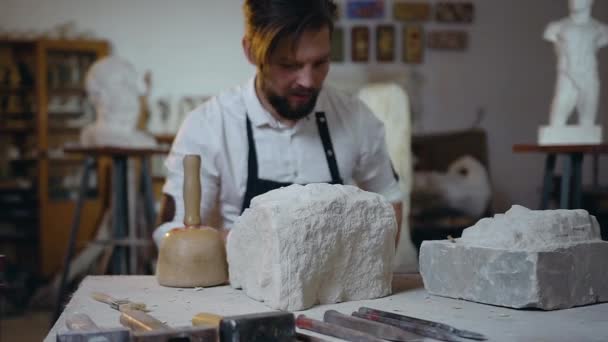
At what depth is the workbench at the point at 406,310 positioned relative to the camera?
4.41ft

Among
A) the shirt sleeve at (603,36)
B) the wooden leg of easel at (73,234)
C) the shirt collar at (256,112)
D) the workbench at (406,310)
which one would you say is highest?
the shirt sleeve at (603,36)

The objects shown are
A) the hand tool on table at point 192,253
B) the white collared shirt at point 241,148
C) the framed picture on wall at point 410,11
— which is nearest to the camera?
the hand tool on table at point 192,253

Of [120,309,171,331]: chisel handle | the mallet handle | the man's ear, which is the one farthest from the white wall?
[120,309,171,331]: chisel handle

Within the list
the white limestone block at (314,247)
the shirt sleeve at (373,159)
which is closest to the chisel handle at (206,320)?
the white limestone block at (314,247)

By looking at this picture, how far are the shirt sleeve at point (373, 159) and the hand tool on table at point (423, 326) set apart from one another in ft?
4.36

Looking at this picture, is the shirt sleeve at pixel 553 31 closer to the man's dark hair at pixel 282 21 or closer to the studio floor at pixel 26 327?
the man's dark hair at pixel 282 21

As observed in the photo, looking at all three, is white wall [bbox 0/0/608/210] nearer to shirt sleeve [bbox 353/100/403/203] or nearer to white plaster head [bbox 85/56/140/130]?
white plaster head [bbox 85/56/140/130]

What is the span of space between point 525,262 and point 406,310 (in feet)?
0.87

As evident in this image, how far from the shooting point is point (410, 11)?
7.94 metres

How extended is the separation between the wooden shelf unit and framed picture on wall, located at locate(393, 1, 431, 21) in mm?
3101

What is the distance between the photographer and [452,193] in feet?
22.0

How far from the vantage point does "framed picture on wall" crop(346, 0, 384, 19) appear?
25.8ft

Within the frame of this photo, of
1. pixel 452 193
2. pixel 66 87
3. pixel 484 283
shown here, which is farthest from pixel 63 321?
pixel 66 87

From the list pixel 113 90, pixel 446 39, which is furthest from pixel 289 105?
pixel 446 39
